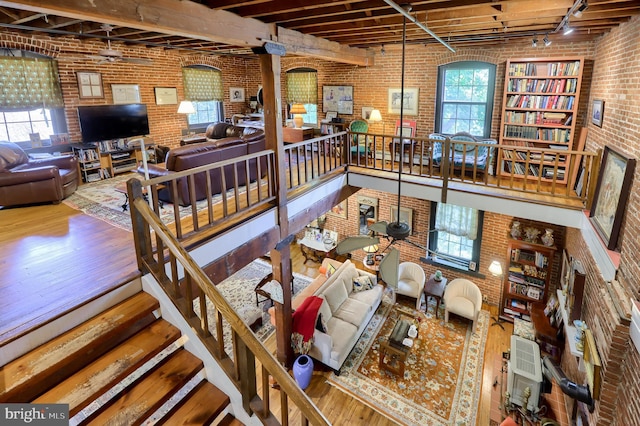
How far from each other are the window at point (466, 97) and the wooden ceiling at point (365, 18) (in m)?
0.51

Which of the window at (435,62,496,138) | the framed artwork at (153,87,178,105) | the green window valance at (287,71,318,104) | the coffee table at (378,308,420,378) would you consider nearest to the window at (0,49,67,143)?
the framed artwork at (153,87,178,105)

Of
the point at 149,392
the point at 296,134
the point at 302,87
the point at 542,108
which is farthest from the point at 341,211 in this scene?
the point at 149,392

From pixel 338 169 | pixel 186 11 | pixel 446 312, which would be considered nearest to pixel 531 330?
pixel 446 312

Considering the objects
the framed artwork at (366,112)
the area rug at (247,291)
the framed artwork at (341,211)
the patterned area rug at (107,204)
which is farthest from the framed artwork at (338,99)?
the patterned area rug at (107,204)

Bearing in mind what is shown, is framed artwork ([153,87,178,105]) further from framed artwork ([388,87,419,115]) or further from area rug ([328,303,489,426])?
area rug ([328,303,489,426])

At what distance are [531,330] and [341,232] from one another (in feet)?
15.7

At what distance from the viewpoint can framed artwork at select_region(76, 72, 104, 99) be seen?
7.20 m

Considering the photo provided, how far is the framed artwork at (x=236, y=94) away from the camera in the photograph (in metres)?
10.5

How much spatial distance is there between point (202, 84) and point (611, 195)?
9094mm

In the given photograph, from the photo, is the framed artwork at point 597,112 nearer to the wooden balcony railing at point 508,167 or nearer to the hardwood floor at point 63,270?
the wooden balcony railing at point 508,167

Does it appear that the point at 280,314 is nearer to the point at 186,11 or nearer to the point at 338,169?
the point at 338,169

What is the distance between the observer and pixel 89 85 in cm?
733

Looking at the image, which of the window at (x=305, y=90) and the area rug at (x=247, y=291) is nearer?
the area rug at (x=247, y=291)

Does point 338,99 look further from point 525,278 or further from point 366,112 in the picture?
point 525,278
